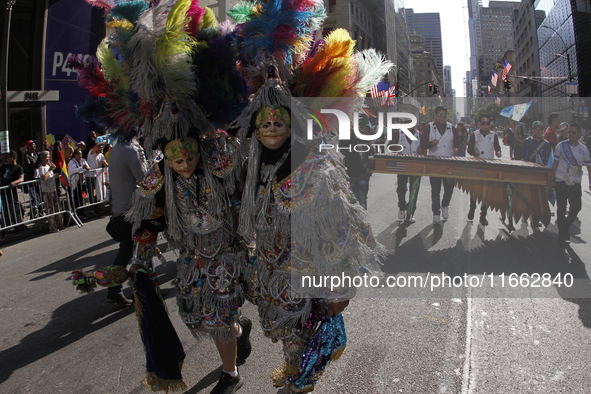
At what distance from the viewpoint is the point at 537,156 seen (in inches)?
279

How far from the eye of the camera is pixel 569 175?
620 centimetres

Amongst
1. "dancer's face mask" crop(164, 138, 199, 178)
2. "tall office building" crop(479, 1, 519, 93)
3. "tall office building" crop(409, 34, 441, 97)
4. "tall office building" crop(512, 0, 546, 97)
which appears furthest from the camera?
"tall office building" crop(479, 1, 519, 93)

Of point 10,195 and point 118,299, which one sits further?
point 10,195

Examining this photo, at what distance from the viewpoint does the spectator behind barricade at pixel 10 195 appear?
7.81 m

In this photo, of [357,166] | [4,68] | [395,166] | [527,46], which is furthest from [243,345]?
[527,46]

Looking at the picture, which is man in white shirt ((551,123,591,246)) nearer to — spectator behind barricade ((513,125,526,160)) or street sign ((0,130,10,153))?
spectator behind barricade ((513,125,526,160))

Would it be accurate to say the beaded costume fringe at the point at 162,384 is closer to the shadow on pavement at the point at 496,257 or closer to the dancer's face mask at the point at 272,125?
the dancer's face mask at the point at 272,125

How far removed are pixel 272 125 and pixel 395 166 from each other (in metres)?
4.85

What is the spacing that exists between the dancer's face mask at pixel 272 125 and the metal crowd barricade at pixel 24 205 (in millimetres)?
6657

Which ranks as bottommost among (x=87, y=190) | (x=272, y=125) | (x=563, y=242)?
Result: (x=563, y=242)

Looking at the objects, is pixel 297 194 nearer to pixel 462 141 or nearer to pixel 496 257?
pixel 496 257

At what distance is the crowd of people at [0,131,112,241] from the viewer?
7.99 meters

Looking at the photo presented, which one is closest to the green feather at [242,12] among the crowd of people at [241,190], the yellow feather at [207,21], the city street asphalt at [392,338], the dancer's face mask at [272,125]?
the crowd of people at [241,190]

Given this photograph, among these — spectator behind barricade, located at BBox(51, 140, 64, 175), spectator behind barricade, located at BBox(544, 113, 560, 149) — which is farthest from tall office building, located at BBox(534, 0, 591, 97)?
spectator behind barricade, located at BBox(51, 140, 64, 175)
